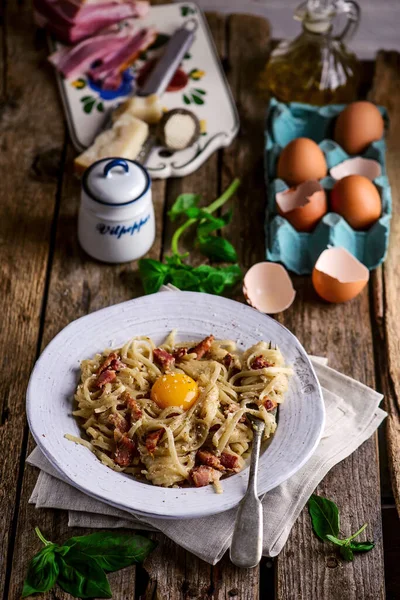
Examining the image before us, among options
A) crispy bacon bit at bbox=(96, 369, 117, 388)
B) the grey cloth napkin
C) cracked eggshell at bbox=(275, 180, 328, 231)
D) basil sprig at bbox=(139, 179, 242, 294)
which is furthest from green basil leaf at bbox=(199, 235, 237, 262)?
crispy bacon bit at bbox=(96, 369, 117, 388)

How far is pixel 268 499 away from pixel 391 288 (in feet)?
3.82

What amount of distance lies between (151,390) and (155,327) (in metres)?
0.30

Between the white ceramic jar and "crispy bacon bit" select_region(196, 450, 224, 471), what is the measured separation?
104 centimetres

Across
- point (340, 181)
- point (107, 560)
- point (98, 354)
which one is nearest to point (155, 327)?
point (98, 354)

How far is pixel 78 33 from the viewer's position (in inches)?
159

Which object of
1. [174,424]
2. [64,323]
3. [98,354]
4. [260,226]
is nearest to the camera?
[174,424]

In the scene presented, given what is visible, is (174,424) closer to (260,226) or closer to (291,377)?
(291,377)

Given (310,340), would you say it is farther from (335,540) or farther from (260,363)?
(335,540)

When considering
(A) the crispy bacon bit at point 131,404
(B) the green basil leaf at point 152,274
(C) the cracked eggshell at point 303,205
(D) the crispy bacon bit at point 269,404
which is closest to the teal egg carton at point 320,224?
(C) the cracked eggshell at point 303,205

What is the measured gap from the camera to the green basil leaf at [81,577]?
2246 mm

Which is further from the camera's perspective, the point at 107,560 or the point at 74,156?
the point at 74,156

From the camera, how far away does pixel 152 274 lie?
10.1 ft

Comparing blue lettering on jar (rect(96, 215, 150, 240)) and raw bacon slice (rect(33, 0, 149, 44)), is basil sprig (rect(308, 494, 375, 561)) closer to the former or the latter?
blue lettering on jar (rect(96, 215, 150, 240))

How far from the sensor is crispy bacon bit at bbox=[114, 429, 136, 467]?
2395 mm
